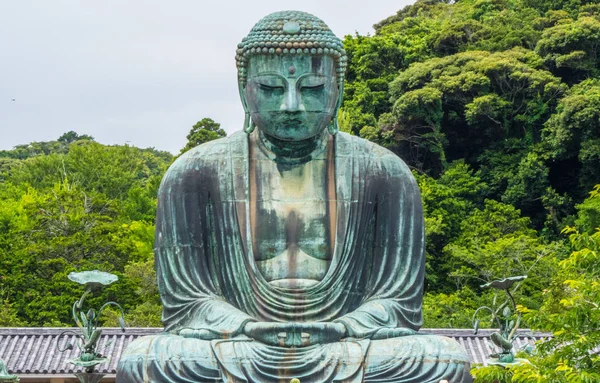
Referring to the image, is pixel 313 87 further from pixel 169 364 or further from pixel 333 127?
pixel 169 364

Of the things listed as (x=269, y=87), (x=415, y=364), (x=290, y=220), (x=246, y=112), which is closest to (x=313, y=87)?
(x=269, y=87)

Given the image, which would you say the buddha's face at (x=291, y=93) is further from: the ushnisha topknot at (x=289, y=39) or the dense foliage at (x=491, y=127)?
the dense foliage at (x=491, y=127)

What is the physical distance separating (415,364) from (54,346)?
1800 cm

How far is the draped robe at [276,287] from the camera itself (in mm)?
9914

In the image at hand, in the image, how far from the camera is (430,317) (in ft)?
111

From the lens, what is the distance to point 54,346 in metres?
27.1

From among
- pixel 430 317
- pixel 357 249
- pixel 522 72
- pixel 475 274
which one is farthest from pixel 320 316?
pixel 522 72

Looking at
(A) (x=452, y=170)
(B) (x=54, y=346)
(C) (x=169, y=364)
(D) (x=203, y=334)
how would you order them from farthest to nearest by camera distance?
(A) (x=452, y=170)
(B) (x=54, y=346)
(D) (x=203, y=334)
(C) (x=169, y=364)

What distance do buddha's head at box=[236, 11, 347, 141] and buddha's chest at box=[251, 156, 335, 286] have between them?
0.33m

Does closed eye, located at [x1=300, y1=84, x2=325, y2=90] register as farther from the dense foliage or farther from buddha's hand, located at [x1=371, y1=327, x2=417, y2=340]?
the dense foliage

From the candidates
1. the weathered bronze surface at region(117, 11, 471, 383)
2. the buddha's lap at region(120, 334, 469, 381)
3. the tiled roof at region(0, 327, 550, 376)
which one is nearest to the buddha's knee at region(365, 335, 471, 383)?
the buddha's lap at region(120, 334, 469, 381)

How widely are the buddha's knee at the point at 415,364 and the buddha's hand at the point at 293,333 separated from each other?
335 mm

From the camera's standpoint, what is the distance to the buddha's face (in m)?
10.6

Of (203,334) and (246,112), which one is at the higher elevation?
(246,112)
